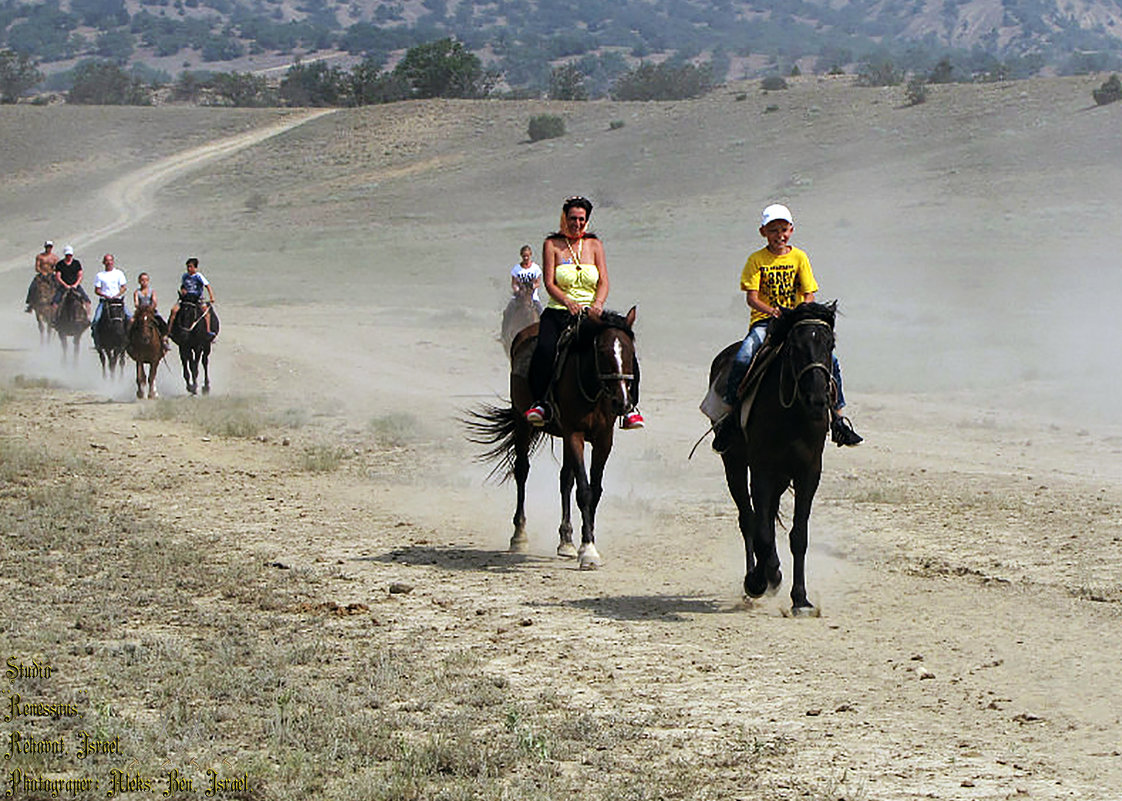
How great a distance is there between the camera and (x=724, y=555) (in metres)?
12.4

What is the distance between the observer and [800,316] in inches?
383

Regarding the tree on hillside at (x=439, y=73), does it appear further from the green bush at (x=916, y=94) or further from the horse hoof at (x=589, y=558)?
the horse hoof at (x=589, y=558)

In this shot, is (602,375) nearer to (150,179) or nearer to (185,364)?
(185,364)

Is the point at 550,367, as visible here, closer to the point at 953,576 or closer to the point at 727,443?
the point at 727,443

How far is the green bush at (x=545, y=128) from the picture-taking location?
72562 millimetres

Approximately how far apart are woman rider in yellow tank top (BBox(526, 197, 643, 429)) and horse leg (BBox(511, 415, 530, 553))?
2.87 feet

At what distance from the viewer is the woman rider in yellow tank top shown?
12.0 m

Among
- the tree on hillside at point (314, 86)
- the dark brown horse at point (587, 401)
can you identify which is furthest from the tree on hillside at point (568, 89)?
the dark brown horse at point (587, 401)

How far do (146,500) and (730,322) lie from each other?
67.0ft

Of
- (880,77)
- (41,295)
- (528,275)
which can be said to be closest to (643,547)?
(528,275)

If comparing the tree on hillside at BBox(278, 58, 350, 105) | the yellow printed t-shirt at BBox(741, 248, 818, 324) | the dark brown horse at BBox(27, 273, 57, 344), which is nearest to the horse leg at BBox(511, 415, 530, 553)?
the yellow printed t-shirt at BBox(741, 248, 818, 324)

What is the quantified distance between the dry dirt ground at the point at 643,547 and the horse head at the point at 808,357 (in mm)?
1325

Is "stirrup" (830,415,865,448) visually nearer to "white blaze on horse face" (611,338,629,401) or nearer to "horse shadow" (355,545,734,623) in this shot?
"horse shadow" (355,545,734,623)

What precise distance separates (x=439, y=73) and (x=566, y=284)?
267ft
